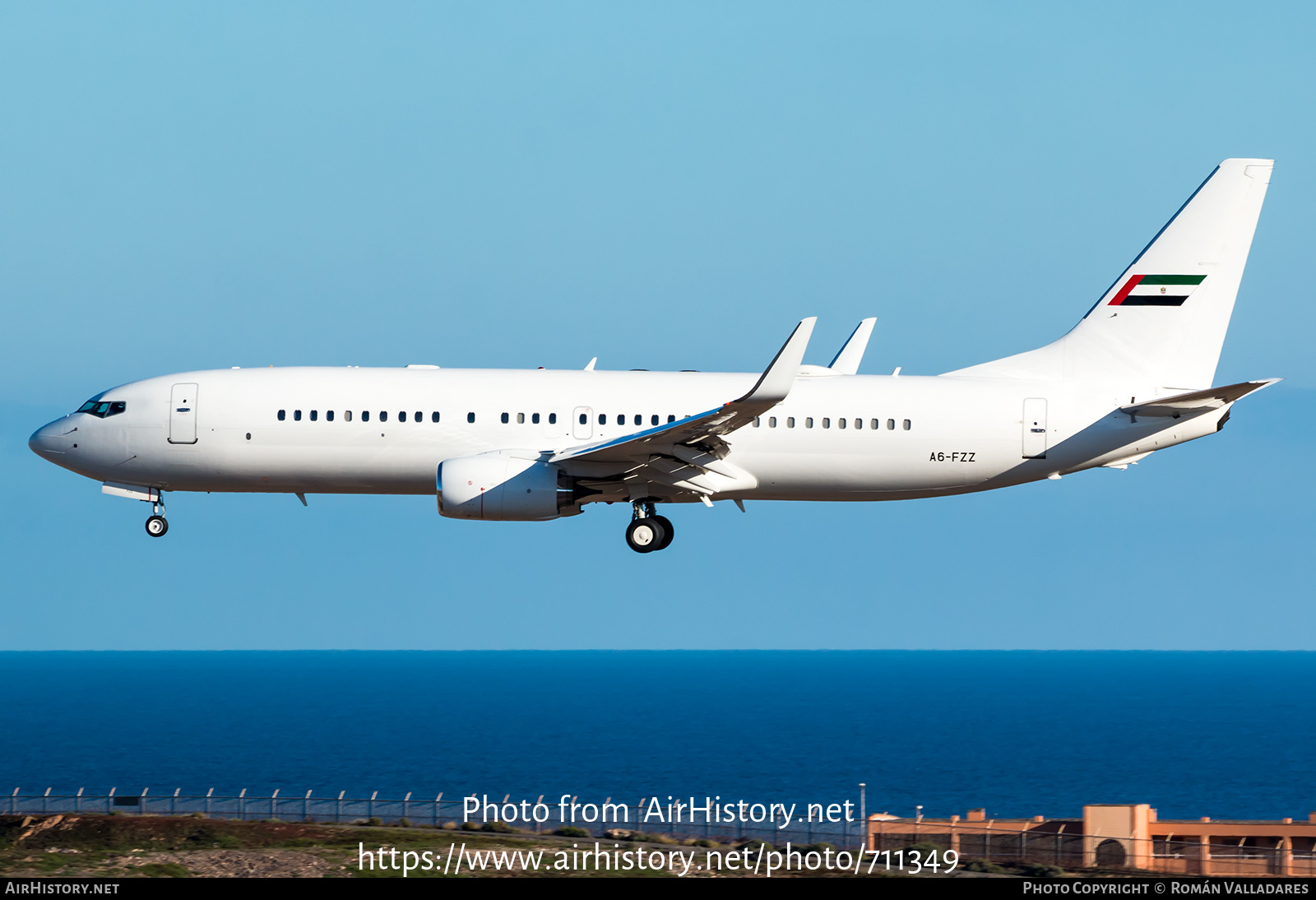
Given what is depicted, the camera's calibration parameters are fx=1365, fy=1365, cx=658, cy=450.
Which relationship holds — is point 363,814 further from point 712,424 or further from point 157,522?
point 712,424

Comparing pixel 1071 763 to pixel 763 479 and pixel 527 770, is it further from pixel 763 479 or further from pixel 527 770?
pixel 763 479

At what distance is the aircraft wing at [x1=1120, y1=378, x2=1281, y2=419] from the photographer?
32.9m

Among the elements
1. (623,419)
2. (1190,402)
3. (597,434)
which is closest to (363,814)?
(597,434)

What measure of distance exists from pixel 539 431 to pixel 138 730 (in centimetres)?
18200

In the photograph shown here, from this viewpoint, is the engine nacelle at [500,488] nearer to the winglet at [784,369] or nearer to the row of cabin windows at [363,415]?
the row of cabin windows at [363,415]

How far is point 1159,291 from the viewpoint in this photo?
122ft

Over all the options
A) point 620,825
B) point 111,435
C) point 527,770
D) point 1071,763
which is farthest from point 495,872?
point 1071,763

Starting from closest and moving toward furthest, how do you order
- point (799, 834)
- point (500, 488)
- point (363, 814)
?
1. point (500, 488)
2. point (799, 834)
3. point (363, 814)

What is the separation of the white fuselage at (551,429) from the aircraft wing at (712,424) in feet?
3.01

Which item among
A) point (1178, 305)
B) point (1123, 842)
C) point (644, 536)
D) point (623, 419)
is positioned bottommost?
point (1123, 842)

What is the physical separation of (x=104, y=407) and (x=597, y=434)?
12819 millimetres

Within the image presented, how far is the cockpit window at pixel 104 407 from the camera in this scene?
114 ft

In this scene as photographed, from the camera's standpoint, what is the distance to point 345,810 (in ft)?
156

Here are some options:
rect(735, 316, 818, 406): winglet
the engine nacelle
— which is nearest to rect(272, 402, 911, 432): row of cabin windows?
the engine nacelle
